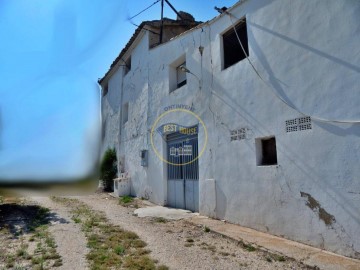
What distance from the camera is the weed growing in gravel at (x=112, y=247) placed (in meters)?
4.04

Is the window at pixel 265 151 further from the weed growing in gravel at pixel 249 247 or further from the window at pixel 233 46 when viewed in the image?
the window at pixel 233 46

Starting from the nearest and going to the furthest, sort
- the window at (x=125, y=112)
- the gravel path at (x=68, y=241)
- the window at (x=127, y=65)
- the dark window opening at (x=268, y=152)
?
the gravel path at (x=68, y=241), the dark window opening at (x=268, y=152), the window at (x=125, y=112), the window at (x=127, y=65)

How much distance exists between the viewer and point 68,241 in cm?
529

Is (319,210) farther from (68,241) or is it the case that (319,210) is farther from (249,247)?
(68,241)

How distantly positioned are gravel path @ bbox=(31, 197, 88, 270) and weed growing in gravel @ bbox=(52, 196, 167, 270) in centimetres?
13

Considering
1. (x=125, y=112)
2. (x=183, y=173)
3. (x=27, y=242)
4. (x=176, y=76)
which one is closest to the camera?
(x=27, y=242)

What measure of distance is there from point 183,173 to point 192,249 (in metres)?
4.10

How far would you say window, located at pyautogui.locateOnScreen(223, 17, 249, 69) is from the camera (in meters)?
7.05

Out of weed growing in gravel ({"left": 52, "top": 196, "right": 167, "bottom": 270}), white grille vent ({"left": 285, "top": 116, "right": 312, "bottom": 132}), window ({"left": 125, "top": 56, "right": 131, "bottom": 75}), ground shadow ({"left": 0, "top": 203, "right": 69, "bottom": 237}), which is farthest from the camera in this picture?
window ({"left": 125, "top": 56, "right": 131, "bottom": 75})

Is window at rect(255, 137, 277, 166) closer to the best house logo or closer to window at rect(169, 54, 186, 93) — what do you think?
the best house logo

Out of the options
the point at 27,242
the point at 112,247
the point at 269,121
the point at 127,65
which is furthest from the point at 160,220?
the point at 127,65

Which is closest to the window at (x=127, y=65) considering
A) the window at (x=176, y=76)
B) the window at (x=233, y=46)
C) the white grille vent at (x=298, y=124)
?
the window at (x=176, y=76)

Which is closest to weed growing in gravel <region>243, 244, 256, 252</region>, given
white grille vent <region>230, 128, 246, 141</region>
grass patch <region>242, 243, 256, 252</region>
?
grass patch <region>242, 243, 256, 252</region>

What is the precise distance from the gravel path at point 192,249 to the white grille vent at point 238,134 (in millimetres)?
2254
